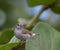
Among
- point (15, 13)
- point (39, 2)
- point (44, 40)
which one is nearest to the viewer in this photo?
point (44, 40)

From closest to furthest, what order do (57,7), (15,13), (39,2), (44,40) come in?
(44,40)
(39,2)
(57,7)
(15,13)

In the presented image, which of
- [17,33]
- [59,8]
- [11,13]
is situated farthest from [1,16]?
[17,33]

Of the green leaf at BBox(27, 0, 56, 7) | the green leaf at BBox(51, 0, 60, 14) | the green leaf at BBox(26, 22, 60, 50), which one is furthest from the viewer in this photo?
the green leaf at BBox(51, 0, 60, 14)

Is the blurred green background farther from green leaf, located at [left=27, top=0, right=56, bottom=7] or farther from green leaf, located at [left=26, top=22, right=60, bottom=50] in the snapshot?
green leaf, located at [left=26, top=22, right=60, bottom=50]

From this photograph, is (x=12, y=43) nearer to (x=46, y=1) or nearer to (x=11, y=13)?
(x=46, y=1)

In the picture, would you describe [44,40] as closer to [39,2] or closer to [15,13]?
[39,2]

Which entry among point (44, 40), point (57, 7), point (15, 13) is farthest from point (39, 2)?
point (15, 13)

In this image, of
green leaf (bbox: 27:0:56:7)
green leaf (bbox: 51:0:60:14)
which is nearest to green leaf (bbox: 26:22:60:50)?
green leaf (bbox: 27:0:56:7)

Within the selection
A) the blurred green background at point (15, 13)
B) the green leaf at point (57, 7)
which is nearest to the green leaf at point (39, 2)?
the green leaf at point (57, 7)

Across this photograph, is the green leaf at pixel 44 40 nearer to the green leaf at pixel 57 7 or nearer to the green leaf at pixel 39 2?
the green leaf at pixel 39 2
